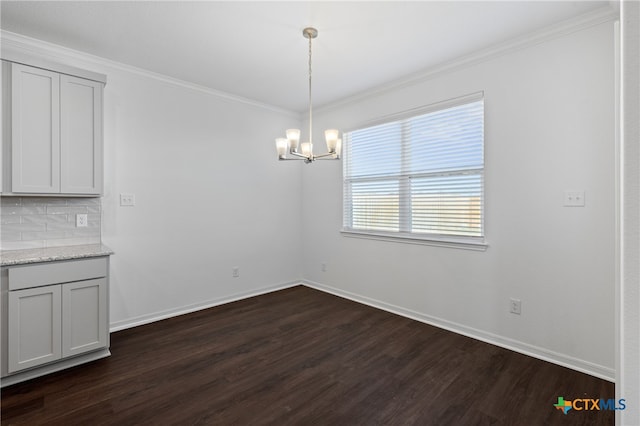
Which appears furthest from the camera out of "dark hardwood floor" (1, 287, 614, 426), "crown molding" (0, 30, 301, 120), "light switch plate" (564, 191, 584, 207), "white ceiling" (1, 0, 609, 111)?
"crown molding" (0, 30, 301, 120)

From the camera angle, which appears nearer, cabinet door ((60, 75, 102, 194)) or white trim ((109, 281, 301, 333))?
cabinet door ((60, 75, 102, 194))

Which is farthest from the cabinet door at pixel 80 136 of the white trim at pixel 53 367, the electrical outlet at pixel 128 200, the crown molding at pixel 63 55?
the white trim at pixel 53 367

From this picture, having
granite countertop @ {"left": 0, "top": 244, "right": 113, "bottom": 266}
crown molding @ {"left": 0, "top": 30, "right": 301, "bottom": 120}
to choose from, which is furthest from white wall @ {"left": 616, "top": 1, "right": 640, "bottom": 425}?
crown molding @ {"left": 0, "top": 30, "right": 301, "bottom": 120}

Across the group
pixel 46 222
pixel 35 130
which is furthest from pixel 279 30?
pixel 46 222

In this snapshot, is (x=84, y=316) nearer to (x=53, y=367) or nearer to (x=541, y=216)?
(x=53, y=367)

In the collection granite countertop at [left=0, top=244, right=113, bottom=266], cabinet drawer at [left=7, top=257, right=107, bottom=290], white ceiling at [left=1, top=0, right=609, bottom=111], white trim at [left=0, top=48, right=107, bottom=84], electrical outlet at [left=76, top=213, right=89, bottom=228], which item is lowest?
cabinet drawer at [left=7, top=257, right=107, bottom=290]

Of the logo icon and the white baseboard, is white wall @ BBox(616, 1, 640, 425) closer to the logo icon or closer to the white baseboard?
the logo icon

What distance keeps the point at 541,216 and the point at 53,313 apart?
400 cm

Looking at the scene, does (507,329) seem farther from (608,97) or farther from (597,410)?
(608,97)

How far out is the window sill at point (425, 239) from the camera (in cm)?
301

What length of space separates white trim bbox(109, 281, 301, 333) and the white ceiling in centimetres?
273

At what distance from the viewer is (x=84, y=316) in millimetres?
2477

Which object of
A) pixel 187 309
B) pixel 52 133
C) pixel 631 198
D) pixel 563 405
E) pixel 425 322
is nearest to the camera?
pixel 631 198

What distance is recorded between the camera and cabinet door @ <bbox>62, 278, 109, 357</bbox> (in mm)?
2389
